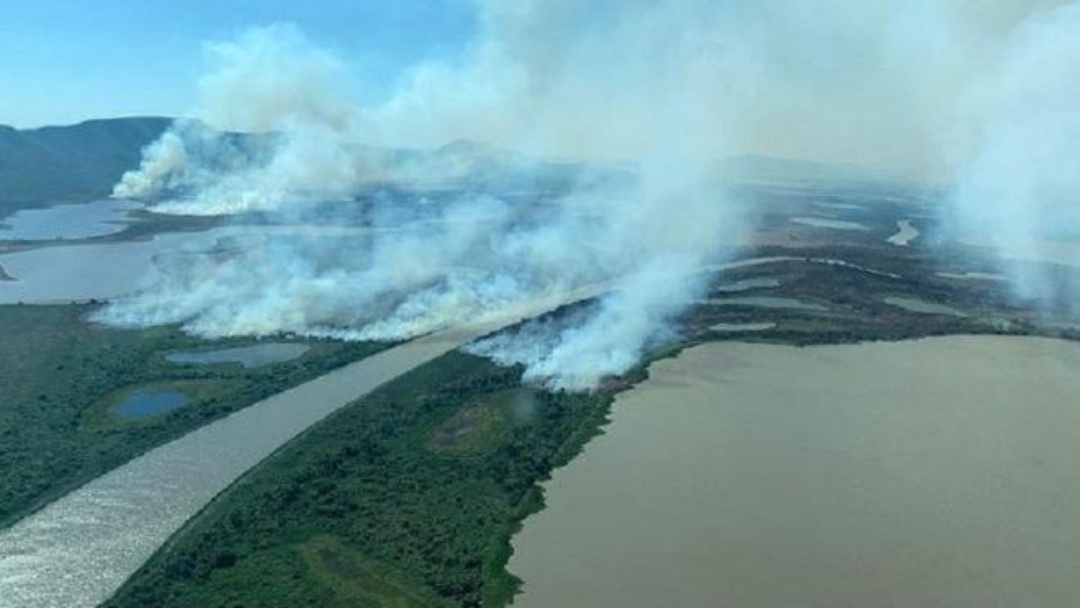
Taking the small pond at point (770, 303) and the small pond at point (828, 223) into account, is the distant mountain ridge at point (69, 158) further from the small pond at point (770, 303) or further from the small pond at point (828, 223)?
the small pond at point (828, 223)

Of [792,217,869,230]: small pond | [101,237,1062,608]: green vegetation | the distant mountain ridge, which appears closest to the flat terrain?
[101,237,1062,608]: green vegetation

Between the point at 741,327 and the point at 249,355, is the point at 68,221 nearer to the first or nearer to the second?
the point at 249,355

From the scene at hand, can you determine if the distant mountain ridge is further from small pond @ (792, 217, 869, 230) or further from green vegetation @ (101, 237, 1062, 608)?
small pond @ (792, 217, 869, 230)

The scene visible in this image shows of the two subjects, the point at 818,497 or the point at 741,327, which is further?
the point at 741,327

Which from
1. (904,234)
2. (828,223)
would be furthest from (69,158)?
(904,234)

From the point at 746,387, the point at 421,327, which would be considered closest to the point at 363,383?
the point at 421,327

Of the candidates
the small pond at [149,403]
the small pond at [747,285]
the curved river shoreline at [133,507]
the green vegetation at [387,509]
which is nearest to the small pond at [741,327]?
the small pond at [747,285]
